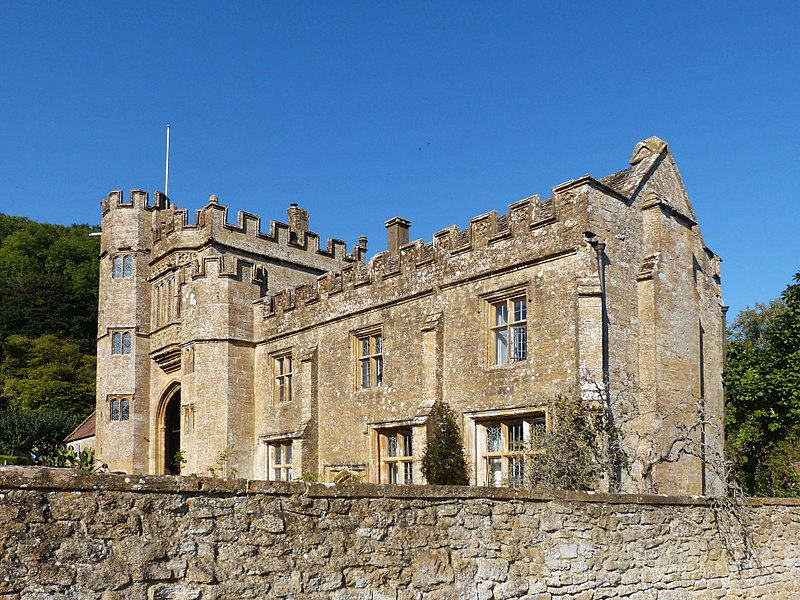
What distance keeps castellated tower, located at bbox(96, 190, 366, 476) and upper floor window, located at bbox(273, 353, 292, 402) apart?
37.2 inches

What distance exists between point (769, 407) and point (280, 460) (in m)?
12.5

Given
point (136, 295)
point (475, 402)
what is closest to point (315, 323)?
point (475, 402)

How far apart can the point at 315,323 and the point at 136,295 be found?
8.44m

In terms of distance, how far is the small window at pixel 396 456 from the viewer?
18969mm

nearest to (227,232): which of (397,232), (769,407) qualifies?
(397,232)

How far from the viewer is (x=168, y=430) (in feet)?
90.0

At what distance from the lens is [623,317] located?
16.2m

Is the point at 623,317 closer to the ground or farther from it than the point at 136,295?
closer to the ground

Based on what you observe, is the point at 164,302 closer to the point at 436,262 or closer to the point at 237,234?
the point at 237,234

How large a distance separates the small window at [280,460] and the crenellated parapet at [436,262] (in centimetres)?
332

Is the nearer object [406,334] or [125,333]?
[406,334]

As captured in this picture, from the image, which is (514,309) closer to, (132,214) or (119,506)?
(119,506)

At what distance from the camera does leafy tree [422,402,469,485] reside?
17.0 metres

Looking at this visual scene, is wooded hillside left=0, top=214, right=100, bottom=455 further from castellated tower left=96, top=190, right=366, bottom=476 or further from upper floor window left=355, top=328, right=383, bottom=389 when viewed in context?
upper floor window left=355, top=328, right=383, bottom=389
